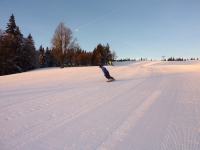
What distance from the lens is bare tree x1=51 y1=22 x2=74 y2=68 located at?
29.3 m

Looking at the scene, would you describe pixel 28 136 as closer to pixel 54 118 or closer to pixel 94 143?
pixel 54 118

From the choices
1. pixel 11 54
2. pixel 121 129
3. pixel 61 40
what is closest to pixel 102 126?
pixel 121 129

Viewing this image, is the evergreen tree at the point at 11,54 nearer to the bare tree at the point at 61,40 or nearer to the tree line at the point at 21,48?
the tree line at the point at 21,48

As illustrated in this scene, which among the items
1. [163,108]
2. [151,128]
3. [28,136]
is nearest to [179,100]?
[163,108]

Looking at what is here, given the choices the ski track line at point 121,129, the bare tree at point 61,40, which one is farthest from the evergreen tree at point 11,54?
the ski track line at point 121,129

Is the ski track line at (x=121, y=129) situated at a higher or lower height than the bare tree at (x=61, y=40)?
lower

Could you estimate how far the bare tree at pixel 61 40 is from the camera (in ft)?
96.1

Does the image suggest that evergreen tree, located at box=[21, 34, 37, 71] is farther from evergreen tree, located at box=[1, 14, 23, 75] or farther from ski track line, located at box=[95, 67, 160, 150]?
ski track line, located at box=[95, 67, 160, 150]

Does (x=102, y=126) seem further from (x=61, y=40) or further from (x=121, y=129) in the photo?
(x=61, y=40)

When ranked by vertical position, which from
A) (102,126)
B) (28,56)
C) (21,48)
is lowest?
(102,126)

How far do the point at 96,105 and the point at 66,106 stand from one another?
1064 mm

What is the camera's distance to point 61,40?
96.1ft

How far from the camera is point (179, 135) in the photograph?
111 inches

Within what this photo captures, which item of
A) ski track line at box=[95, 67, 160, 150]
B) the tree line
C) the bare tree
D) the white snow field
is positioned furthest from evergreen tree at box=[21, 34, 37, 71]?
ski track line at box=[95, 67, 160, 150]
